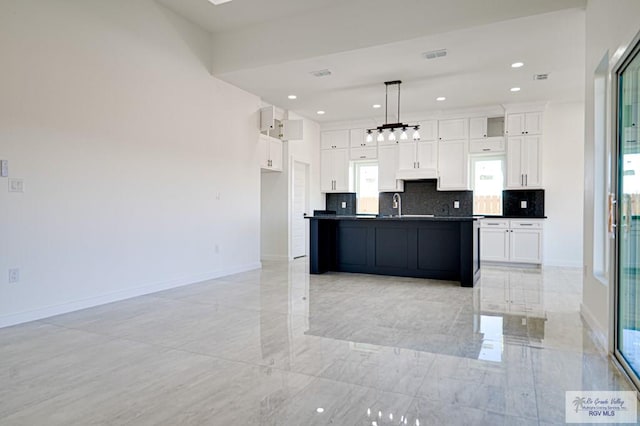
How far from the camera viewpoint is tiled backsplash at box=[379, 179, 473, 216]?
25.8 feet

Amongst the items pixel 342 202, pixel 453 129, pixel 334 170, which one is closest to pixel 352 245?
pixel 342 202

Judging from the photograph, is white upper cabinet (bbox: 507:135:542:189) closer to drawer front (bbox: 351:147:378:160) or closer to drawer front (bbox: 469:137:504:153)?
drawer front (bbox: 469:137:504:153)

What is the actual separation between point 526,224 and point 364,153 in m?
3.50

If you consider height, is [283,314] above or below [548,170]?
below

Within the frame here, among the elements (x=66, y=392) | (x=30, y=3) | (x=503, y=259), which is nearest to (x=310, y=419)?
(x=66, y=392)

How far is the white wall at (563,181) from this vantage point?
6.96 metres

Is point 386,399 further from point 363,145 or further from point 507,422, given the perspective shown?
point 363,145

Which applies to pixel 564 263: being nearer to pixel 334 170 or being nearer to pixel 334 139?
pixel 334 170

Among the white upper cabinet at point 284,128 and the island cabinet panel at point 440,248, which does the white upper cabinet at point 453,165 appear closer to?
the island cabinet panel at point 440,248

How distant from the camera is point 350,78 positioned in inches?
228

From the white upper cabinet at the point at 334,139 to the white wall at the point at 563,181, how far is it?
389 cm

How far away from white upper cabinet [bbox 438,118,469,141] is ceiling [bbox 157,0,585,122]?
0.93 meters

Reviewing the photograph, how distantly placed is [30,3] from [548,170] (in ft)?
25.8
